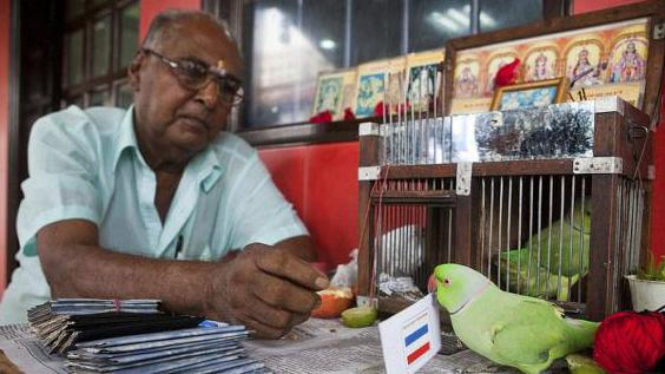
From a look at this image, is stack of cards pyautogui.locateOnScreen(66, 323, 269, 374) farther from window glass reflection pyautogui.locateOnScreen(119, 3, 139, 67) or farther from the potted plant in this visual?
window glass reflection pyautogui.locateOnScreen(119, 3, 139, 67)

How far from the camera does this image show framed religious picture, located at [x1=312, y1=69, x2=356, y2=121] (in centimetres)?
150

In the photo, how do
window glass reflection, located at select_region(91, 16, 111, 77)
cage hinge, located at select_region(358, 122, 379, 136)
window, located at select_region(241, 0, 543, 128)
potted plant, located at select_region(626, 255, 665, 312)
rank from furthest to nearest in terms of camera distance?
window glass reflection, located at select_region(91, 16, 111, 77) < window, located at select_region(241, 0, 543, 128) < cage hinge, located at select_region(358, 122, 379, 136) < potted plant, located at select_region(626, 255, 665, 312)

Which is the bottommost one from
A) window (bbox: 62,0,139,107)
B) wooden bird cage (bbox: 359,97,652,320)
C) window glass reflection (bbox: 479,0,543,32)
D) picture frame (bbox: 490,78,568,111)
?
wooden bird cage (bbox: 359,97,652,320)

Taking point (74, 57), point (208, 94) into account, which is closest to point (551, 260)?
point (208, 94)

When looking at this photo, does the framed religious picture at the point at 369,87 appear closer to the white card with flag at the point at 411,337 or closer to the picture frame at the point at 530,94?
the picture frame at the point at 530,94

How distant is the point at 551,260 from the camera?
0.78m

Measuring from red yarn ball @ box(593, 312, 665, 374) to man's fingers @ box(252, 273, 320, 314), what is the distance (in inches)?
15.1

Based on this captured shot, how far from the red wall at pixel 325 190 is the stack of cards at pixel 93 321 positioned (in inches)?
29.9

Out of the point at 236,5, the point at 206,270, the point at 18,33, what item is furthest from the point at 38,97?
the point at 206,270

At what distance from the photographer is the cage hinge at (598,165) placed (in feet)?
2.25

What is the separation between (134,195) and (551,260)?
1.05 m

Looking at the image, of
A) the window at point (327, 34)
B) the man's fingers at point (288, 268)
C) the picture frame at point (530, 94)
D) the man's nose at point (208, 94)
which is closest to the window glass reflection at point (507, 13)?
the window at point (327, 34)

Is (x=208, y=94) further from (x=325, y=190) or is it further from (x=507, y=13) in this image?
(x=507, y=13)

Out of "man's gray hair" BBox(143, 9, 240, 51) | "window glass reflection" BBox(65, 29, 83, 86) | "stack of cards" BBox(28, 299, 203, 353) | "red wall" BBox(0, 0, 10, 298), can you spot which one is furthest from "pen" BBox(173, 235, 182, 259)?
"red wall" BBox(0, 0, 10, 298)
